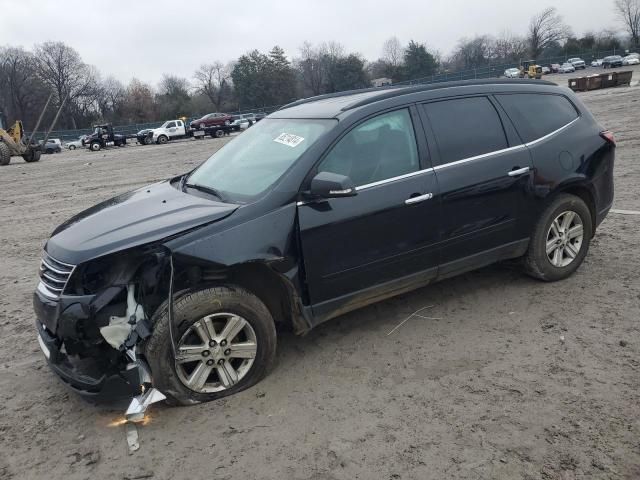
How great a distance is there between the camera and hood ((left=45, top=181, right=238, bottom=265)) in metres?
3.16

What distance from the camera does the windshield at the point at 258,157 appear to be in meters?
3.68

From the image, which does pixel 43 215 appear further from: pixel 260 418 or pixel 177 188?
pixel 260 418

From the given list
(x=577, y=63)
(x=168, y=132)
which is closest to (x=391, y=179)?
(x=168, y=132)

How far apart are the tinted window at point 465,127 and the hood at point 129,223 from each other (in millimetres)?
1735

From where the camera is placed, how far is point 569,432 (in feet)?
9.18

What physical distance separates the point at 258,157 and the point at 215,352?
158 centimetres

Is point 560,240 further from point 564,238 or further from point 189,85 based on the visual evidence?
point 189,85

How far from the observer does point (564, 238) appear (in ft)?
15.3

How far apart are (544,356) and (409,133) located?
73.2 inches

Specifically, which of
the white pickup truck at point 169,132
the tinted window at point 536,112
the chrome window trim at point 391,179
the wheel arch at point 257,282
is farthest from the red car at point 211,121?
the wheel arch at point 257,282

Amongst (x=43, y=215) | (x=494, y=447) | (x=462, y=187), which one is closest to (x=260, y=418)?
(x=494, y=447)

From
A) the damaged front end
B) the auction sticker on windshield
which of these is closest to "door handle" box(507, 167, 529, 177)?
the auction sticker on windshield

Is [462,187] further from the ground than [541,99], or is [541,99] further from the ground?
[541,99]

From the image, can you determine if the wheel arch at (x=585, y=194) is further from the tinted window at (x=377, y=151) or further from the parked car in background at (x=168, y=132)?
the parked car in background at (x=168, y=132)
